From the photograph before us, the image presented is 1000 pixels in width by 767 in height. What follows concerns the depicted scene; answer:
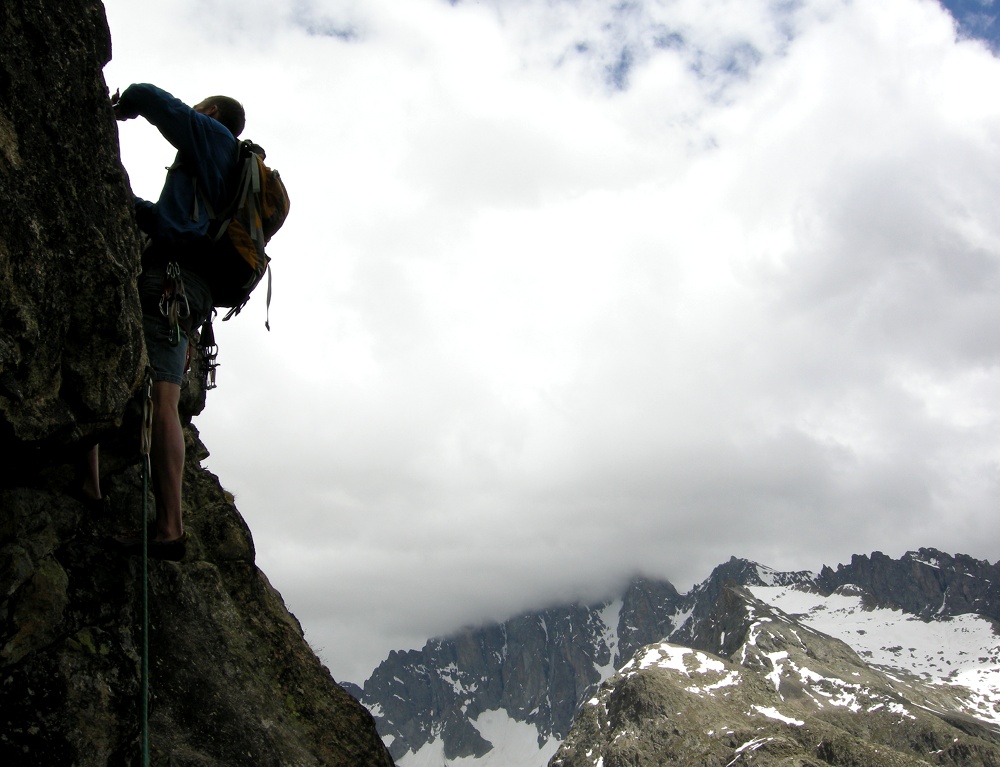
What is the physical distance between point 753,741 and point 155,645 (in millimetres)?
192308

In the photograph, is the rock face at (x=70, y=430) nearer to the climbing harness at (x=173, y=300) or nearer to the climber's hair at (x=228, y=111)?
the climbing harness at (x=173, y=300)

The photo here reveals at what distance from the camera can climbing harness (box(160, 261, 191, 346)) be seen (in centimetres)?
761

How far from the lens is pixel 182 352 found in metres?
7.83

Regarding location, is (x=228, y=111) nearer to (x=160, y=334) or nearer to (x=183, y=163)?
(x=183, y=163)

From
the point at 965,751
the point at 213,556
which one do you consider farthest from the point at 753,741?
the point at 213,556

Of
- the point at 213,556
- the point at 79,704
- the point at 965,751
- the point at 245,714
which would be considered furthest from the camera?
the point at 965,751

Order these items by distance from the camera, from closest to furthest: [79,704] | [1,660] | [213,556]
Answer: [1,660]
[79,704]
[213,556]

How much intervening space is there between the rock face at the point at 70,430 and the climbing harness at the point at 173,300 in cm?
46

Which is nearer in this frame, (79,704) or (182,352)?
(79,704)

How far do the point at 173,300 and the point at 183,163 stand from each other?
1.37 meters

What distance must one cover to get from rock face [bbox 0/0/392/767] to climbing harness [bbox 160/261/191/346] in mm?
464

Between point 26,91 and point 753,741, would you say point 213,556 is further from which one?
point 753,741

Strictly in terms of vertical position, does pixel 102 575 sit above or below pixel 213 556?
below

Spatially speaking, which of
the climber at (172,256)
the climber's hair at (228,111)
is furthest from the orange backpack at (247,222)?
the climber's hair at (228,111)
